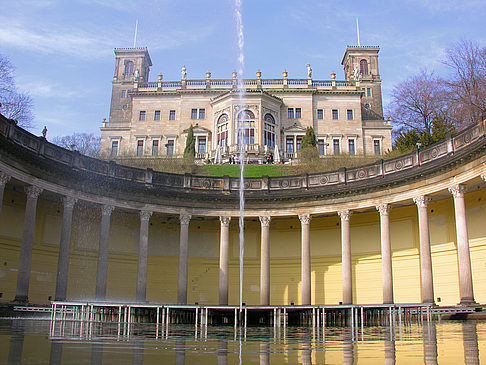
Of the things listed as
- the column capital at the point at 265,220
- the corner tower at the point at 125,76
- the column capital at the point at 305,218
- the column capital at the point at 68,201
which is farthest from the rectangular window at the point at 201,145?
the column capital at the point at 68,201

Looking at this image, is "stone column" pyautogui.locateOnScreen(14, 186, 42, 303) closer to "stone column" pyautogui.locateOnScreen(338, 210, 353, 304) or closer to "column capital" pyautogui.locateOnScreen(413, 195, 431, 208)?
"stone column" pyautogui.locateOnScreen(338, 210, 353, 304)

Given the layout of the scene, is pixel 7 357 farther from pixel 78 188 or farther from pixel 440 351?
pixel 78 188

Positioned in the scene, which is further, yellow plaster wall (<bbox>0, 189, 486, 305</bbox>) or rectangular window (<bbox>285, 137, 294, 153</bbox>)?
rectangular window (<bbox>285, 137, 294, 153</bbox>)

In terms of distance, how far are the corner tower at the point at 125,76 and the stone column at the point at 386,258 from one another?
3564 inches

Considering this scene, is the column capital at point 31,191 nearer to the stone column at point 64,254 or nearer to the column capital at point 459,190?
the stone column at point 64,254

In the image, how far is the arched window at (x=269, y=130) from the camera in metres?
93.9

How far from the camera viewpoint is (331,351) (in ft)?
33.4

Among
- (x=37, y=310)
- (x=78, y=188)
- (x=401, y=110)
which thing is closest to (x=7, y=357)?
(x=37, y=310)

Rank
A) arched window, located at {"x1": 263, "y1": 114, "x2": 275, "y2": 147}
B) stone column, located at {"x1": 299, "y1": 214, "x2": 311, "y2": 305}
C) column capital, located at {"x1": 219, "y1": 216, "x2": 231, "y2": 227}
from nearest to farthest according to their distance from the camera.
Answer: stone column, located at {"x1": 299, "y1": 214, "x2": 311, "y2": 305} < column capital, located at {"x1": 219, "y1": 216, "x2": 231, "y2": 227} < arched window, located at {"x1": 263, "y1": 114, "x2": 275, "y2": 147}

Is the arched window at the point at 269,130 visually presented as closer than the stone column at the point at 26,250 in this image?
No

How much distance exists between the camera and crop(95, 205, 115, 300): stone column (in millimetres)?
37688

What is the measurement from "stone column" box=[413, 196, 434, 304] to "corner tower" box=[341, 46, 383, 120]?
8189cm

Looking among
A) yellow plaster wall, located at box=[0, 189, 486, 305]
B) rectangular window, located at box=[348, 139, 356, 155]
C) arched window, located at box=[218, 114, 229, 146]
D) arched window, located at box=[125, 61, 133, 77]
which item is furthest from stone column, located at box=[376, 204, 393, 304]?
arched window, located at box=[125, 61, 133, 77]

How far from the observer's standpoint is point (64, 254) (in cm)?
3616
